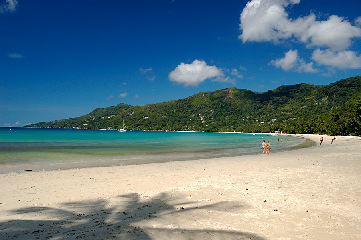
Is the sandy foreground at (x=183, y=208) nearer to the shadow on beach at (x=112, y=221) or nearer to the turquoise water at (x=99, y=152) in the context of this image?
the shadow on beach at (x=112, y=221)

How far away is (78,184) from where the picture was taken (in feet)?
43.0

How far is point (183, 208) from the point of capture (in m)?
8.62

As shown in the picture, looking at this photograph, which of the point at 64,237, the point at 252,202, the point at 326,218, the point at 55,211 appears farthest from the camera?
the point at 252,202

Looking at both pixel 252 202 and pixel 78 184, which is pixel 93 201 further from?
pixel 252 202

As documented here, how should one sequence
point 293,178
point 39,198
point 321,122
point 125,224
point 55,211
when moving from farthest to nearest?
point 321,122, point 293,178, point 39,198, point 55,211, point 125,224

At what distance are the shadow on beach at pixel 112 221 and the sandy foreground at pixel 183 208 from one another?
0.03 meters

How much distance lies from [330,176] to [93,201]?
13173 mm

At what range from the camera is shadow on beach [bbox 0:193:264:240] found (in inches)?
246

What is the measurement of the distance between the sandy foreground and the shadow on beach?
1.0 inches

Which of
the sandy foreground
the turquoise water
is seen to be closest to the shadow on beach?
the sandy foreground

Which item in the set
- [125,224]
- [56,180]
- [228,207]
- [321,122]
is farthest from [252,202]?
[321,122]

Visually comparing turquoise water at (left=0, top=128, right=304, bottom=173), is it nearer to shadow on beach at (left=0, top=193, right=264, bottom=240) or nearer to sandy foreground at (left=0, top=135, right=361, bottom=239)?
sandy foreground at (left=0, top=135, right=361, bottom=239)

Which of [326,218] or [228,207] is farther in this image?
[228,207]

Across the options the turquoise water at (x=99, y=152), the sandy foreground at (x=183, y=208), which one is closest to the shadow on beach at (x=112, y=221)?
the sandy foreground at (x=183, y=208)
